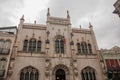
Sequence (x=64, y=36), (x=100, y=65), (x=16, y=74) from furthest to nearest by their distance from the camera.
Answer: (x=64, y=36), (x=100, y=65), (x=16, y=74)

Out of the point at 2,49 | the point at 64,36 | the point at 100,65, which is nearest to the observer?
the point at 2,49

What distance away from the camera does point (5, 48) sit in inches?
858

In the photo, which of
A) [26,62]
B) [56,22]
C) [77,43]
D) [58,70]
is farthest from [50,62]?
[56,22]

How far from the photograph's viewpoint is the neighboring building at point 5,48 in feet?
65.1

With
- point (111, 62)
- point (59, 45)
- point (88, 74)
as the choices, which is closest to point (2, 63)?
point (59, 45)

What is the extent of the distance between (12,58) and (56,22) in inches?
495

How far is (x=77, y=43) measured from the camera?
26.4 metres

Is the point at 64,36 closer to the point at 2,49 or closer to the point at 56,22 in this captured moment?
the point at 56,22

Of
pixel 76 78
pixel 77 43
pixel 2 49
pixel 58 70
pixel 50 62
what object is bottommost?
pixel 76 78

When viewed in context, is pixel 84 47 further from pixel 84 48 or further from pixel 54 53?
pixel 54 53

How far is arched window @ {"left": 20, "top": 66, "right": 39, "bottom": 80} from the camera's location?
20.9m

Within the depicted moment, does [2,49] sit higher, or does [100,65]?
[2,49]

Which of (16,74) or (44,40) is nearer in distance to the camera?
(16,74)

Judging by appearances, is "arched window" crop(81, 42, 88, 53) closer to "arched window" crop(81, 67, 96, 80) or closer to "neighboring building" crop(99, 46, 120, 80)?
"arched window" crop(81, 67, 96, 80)
